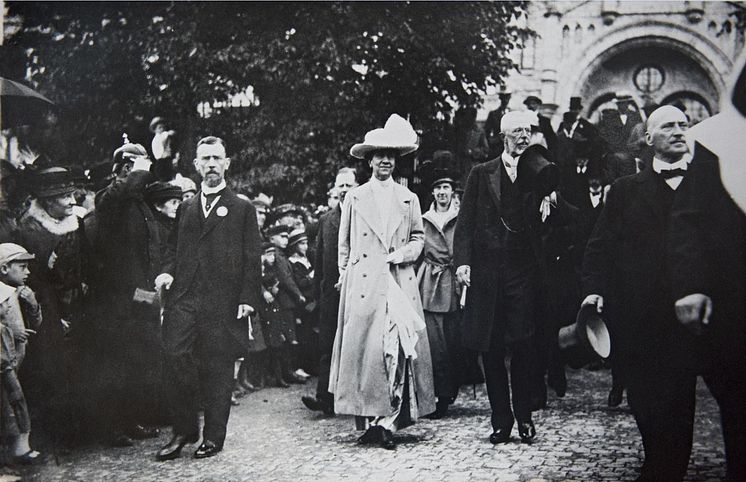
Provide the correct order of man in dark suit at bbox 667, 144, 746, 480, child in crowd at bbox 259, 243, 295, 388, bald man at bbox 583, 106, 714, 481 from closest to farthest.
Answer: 1. man in dark suit at bbox 667, 144, 746, 480
2. bald man at bbox 583, 106, 714, 481
3. child in crowd at bbox 259, 243, 295, 388

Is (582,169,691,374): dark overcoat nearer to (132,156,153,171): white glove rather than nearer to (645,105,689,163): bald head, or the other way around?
(645,105,689,163): bald head

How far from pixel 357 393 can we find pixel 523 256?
114 cm

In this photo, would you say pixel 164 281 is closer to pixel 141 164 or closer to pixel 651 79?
pixel 141 164

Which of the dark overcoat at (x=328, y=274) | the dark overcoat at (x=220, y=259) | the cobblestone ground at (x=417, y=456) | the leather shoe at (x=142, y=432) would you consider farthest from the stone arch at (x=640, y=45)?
the leather shoe at (x=142, y=432)

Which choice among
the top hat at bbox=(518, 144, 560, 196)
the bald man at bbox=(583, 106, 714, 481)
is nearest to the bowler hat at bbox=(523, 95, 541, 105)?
the top hat at bbox=(518, 144, 560, 196)

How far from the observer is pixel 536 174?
176 inches

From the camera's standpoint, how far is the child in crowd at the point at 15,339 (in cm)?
412

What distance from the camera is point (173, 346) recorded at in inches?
171

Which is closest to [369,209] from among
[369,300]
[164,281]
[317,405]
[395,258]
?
[395,258]

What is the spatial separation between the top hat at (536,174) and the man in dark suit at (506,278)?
0.8 inches

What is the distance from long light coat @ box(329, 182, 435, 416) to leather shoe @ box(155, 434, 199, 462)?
81 cm

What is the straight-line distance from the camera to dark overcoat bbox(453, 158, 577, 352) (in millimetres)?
4496

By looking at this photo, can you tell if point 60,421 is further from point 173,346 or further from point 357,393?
point 357,393

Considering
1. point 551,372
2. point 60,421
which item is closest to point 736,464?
point 551,372
